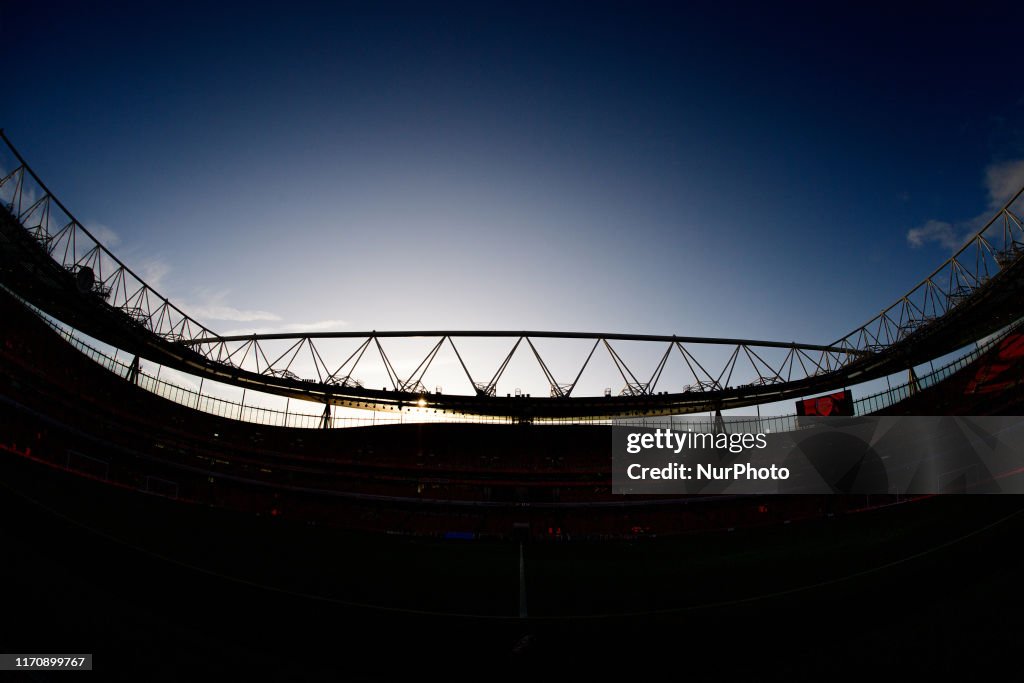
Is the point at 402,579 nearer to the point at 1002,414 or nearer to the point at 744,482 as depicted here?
the point at 1002,414

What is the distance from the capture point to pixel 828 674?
376cm

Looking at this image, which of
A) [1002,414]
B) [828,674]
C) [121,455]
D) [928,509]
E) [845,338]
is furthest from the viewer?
[845,338]

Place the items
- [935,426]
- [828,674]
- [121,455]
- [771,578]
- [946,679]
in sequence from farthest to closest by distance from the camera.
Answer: [121,455] < [935,426] < [771,578] < [828,674] < [946,679]

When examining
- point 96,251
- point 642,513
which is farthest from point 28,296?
point 642,513

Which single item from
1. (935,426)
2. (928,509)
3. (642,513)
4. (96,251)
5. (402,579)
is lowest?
(642,513)

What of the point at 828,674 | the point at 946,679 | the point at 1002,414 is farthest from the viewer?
the point at 1002,414

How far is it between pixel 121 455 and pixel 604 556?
3840cm

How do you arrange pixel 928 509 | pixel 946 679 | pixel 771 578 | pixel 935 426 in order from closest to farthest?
pixel 946 679 → pixel 771 578 → pixel 928 509 → pixel 935 426

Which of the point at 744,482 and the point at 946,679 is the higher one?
the point at 946,679

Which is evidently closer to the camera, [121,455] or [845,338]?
[121,455]

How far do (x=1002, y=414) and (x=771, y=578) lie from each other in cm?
2422

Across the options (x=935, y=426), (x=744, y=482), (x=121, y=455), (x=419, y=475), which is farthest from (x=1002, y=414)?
(x=121, y=455)

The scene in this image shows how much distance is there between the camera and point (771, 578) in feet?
39.9

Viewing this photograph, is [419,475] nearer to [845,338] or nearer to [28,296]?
[28,296]
